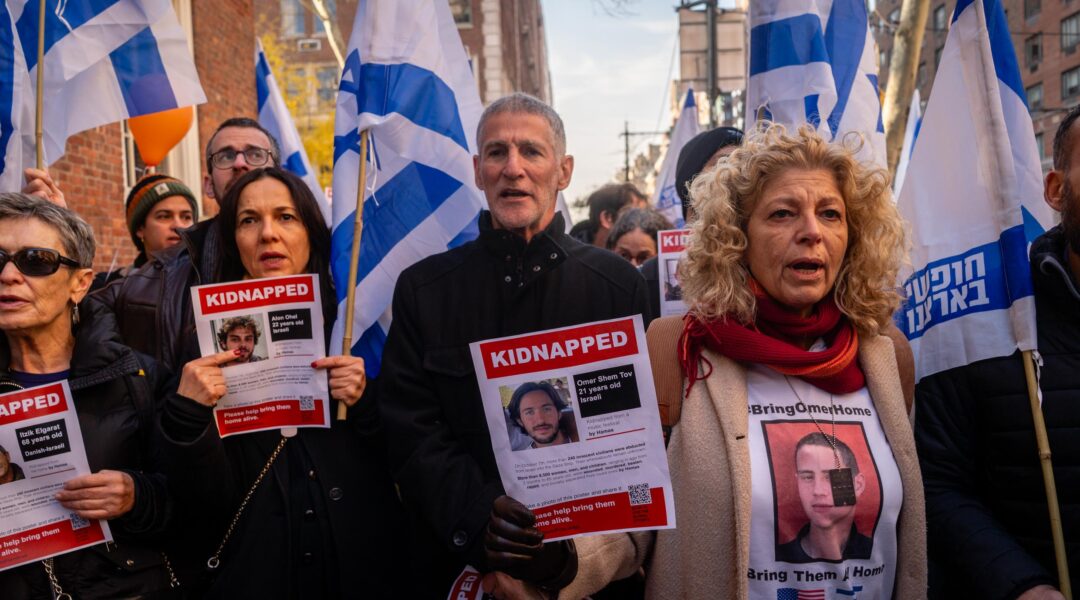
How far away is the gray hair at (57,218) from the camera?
8.44 feet

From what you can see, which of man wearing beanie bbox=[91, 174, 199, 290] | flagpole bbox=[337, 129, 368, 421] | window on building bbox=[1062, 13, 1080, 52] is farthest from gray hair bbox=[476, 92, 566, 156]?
window on building bbox=[1062, 13, 1080, 52]

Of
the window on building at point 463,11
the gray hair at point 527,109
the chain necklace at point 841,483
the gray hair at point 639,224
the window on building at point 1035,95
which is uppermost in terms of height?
the window on building at point 1035,95

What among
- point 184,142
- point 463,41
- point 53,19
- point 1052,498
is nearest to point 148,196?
point 53,19

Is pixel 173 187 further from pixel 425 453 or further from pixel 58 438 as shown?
pixel 425 453

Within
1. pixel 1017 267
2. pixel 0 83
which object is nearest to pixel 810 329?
pixel 1017 267

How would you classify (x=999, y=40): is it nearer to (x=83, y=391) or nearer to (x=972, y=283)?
(x=972, y=283)

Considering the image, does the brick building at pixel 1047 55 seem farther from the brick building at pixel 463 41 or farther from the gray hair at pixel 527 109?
the gray hair at pixel 527 109

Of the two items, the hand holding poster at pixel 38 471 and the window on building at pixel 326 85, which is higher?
the window on building at pixel 326 85

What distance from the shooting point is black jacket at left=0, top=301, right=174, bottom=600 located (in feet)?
8.09

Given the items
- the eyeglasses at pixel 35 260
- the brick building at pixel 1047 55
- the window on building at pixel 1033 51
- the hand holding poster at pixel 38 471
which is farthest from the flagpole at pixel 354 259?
the window on building at pixel 1033 51

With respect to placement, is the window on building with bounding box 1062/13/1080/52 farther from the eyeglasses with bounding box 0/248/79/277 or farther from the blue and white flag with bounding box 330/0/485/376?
the eyeglasses with bounding box 0/248/79/277

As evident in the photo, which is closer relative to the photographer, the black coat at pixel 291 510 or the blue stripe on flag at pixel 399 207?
the black coat at pixel 291 510

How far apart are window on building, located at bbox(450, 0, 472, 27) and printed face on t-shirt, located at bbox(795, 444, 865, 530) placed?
31.6m

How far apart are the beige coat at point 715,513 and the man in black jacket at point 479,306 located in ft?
1.41
